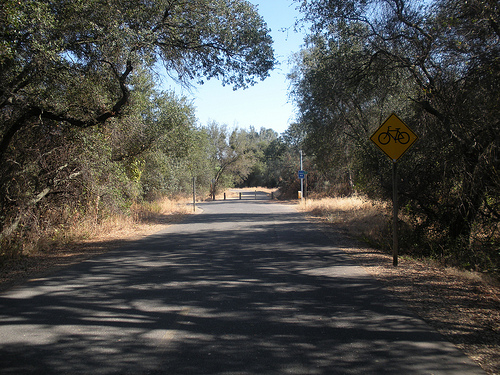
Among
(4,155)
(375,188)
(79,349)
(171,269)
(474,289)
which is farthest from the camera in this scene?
(375,188)

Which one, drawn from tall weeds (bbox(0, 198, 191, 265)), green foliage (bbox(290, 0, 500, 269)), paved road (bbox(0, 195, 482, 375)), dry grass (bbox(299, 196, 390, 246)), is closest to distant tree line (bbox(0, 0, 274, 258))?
tall weeds (bbox(0, 198, 191, 265))

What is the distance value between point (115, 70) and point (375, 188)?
860 centimetres

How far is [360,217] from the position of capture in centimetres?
1941

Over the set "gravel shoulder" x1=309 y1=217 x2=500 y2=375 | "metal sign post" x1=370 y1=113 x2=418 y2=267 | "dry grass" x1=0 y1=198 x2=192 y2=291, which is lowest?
"gravel shoulder" x1=309 y1=217 x2=500 y2=375

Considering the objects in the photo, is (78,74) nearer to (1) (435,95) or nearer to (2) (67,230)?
(2) (67,230)

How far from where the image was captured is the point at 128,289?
7.11 meters

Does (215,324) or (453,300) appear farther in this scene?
(453,300)

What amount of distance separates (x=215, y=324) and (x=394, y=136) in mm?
6113

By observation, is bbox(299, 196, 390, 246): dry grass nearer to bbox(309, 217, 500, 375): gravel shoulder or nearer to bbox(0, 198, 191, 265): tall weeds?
bbox(309, 217, 500, 375): gravel shoulder

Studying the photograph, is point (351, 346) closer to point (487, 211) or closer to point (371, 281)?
point (371, 281)

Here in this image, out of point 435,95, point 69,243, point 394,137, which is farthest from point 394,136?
point 69,243

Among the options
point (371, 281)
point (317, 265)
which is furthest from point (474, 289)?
point (317, 265)

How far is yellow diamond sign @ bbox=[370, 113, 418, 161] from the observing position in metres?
8.91

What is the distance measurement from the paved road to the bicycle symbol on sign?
3.03 meters
